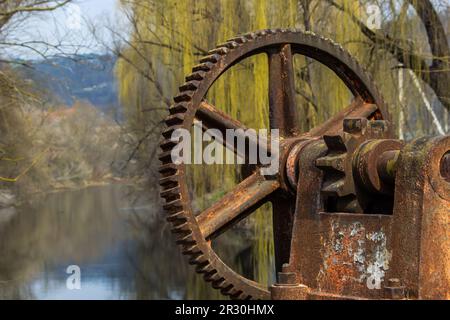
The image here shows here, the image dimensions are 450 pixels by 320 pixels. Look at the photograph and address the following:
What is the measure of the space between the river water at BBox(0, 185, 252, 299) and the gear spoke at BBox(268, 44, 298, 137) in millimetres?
9949

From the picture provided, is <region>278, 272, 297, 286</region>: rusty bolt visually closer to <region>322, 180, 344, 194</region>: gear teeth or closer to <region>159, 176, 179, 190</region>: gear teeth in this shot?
<region>322, 180, 344, 194</region>: gear teeth

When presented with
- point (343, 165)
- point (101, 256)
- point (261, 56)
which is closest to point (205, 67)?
point (343, 165)

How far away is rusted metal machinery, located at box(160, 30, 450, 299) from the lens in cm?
338

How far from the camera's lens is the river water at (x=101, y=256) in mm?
16000

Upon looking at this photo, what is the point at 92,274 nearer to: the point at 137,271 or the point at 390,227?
the point at 137,271

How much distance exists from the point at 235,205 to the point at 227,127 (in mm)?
401

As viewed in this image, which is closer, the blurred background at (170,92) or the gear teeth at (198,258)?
the gear teeth at (198,258)

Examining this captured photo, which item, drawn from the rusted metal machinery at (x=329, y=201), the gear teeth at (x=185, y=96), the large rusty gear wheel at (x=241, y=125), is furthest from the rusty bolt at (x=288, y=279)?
the gear teeth at (x=185, y=96)

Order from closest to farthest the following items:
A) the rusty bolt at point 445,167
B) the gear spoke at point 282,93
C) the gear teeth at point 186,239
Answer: the rusty bolt at point 445,167
the gear teeth at point 186,239
the gear spoke at point 282,93

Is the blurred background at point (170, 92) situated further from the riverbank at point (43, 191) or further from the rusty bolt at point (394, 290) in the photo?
the rusty bolt at point (394, 290)

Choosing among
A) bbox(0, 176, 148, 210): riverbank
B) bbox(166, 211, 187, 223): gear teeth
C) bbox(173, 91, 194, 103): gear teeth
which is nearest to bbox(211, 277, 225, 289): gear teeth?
bbox(166, 211, 187, 223): gear teeth

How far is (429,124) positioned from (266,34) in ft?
26.3

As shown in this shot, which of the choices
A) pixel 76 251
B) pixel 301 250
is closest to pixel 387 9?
pixel 301 250

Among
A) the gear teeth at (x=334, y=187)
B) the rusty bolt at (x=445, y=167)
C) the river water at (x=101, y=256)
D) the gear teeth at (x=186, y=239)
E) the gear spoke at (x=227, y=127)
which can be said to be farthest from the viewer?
the river water at (x=101, y=256)
